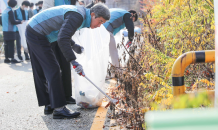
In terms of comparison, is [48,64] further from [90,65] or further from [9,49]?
[9,49]

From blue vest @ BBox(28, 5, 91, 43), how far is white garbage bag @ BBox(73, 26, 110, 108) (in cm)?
48

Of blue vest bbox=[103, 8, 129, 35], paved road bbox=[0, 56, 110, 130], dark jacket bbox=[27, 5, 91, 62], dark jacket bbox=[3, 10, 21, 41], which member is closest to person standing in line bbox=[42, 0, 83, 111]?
paved road bbox=[0, 56, 110, 130]

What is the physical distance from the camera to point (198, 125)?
0.56m

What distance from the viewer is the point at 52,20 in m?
3.12

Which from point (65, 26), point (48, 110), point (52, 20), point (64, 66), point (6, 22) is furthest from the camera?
point (6, 22)

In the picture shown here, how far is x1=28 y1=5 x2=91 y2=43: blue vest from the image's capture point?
306cm

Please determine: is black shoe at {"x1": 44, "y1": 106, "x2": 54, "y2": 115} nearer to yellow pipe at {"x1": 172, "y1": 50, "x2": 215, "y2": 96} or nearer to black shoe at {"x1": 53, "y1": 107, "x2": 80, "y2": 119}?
black shoe at {"x1": 53, "y1": 107, "x2": 80, "y2": 119}

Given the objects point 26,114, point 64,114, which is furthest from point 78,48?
point 26,114

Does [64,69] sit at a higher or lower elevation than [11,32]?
lower

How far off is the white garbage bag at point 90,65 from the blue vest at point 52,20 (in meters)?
0.48

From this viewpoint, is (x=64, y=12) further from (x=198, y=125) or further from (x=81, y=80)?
(x=198, y=125)

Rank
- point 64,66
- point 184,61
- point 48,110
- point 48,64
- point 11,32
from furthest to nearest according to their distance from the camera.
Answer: point 11,32
point 64,66
point 48,110
point 48,64
point 184,61

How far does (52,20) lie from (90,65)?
806 mm

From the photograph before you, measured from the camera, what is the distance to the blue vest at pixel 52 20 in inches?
120
